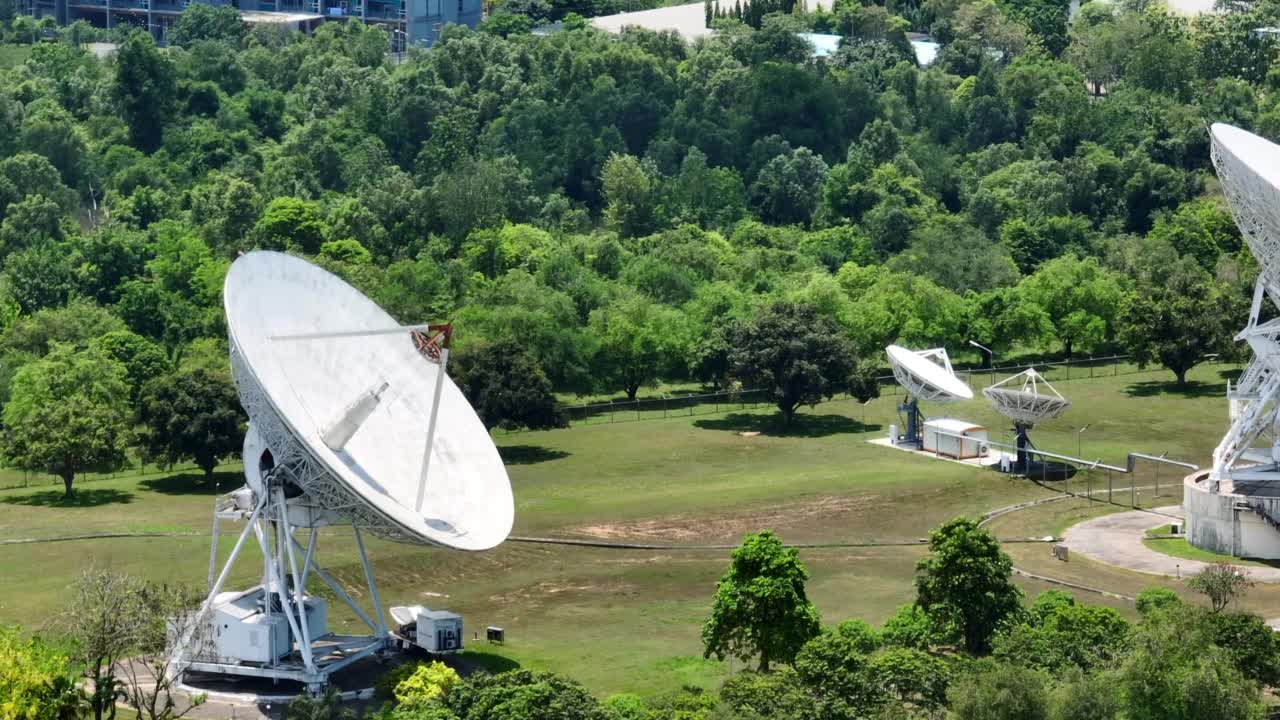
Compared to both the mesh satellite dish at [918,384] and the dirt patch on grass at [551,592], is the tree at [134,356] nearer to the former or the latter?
the mesh satellite dish at [918,384]

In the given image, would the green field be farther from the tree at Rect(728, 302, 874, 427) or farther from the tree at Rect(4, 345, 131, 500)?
the tree at Rect(728, 302, 874, 427)

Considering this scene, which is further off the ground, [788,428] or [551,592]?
[788,428]

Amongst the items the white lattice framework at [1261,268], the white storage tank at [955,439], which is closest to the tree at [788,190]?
the white storage tank at [955,439]

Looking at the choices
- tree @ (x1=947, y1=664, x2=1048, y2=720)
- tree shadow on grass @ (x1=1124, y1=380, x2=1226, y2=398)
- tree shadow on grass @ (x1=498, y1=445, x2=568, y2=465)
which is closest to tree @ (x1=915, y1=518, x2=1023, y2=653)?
tree @ (x1=947, y1=664, x2=1048, y2=720)

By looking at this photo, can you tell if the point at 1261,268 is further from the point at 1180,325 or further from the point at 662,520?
the point at 1180,325

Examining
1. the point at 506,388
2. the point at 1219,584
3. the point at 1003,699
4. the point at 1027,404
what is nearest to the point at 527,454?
the point at 506,388
